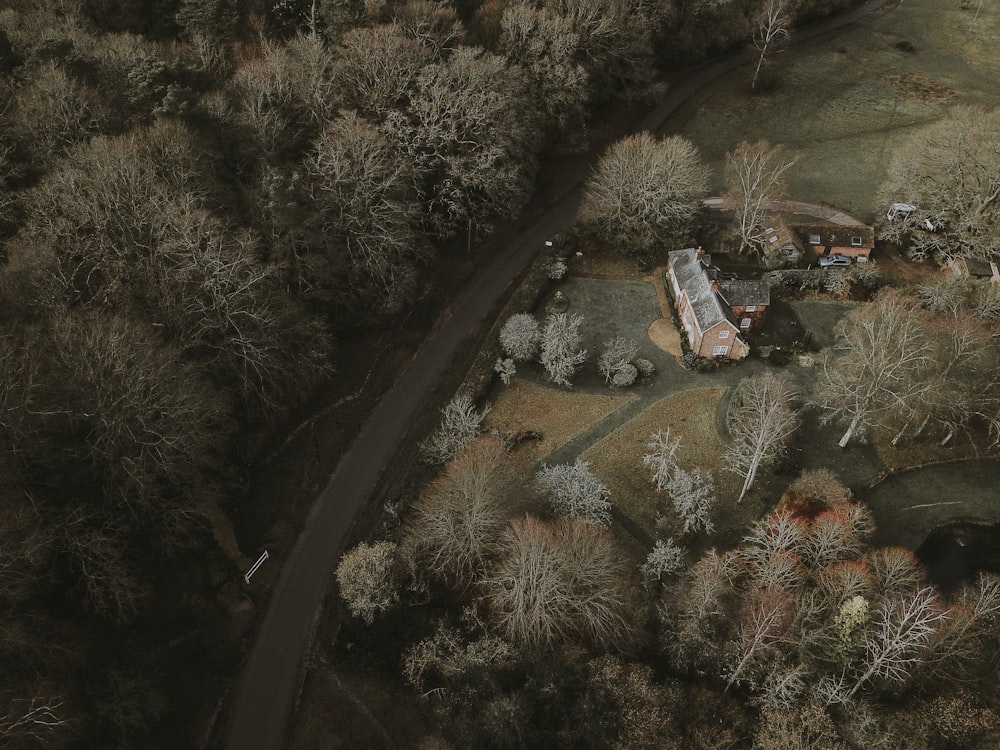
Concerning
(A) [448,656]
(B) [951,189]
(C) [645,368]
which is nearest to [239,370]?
(A) [448,656]

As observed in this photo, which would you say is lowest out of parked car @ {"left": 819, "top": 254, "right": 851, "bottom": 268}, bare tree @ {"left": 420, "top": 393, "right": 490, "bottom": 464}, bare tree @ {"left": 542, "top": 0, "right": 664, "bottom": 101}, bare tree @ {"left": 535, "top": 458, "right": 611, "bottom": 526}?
parked car @ {"left": 819, "top": 254, "right": 851, "bottom": 268}

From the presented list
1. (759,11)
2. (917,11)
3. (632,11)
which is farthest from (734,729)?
(917,11)

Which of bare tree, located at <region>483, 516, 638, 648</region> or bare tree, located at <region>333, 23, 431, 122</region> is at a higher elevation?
bare tree, located at <region>333, 23, 431, 122</region>

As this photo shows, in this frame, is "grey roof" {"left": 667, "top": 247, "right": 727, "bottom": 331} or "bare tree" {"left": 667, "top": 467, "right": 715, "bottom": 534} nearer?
"bare tree" {"left": 667, "top": 467, "right": 715, "bottom": 534}

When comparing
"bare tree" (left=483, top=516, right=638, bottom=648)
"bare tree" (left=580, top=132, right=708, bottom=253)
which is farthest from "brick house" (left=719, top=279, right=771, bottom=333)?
"bare tree" (left=483, top=516, right=638, bottom=648)

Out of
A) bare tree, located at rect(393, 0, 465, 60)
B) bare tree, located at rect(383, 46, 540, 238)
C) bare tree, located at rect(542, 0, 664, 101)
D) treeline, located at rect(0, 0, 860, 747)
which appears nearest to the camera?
treeline, located at rect(0, 0, 860, 747)

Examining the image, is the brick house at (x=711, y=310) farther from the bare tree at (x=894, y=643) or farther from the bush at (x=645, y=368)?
the bare tree at (x=894, y=643)

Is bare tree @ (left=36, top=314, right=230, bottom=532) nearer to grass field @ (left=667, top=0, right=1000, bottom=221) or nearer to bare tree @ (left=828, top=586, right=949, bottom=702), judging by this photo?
bare tree @ (left=828, top=586, right=949, bottom=702)

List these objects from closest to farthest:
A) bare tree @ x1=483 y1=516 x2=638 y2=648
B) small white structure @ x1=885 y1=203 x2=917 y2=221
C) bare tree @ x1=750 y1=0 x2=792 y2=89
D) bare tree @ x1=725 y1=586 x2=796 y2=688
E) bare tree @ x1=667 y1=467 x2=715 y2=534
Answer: bare tree @ x1=725 y1=586 x2=796 y2=688 < bare tree @ x1=483 y1=516 x2=638 y2=648 < bare tree @ x1=667 y1=467 x2=715 y2=534 < small white structure @ x1=885 y1=203 x2=917 y2=221 < bare tree @ x1=750 y1=0 x2=792 y2=89
